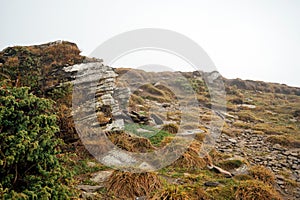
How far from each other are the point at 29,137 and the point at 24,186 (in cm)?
73

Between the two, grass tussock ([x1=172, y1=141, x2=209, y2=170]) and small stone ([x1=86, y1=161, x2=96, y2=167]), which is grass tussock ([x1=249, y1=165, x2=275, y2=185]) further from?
small stone ([x1=86, y1=161, x2=96, y2=167])

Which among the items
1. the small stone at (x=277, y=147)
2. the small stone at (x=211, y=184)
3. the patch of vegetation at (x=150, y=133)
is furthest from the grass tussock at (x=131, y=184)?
the small stone at (x=277, y=147)

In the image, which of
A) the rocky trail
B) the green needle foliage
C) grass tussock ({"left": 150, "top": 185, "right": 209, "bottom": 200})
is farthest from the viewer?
the rocky trail

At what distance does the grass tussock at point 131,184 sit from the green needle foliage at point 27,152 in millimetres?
1480

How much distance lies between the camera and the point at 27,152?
12.6 ft

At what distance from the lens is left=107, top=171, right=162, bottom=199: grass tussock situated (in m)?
5.51

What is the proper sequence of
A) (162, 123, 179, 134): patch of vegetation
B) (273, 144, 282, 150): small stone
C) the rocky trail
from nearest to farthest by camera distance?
the rocky trail → (273, 144, 282, 150): small stone → (162, 123, 179, 134): patch of vegetation

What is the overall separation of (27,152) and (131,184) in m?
2.61

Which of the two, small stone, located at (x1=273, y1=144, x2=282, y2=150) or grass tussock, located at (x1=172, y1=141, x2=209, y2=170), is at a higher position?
small stone, located at (x1=273, y1=144, x2=282, y2=150)

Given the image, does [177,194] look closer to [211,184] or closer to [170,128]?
[211,184]

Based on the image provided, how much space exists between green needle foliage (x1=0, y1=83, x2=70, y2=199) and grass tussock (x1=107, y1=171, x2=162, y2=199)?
1480mm

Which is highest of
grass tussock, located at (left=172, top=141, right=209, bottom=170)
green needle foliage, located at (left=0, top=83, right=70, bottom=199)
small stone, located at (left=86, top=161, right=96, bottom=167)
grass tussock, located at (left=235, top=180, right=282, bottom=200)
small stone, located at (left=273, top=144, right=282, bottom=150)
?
green needle foliage, located at (left=0, top=83, right=70, bottom=199)

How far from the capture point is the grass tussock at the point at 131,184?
5.51 metres

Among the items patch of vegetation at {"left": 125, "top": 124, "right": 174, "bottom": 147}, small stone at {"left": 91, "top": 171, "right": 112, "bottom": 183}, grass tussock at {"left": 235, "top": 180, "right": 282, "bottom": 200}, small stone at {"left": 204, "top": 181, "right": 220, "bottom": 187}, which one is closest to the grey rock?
small stone at {"left": 91, "top": 171, "right": 112, "bottom": 183}
